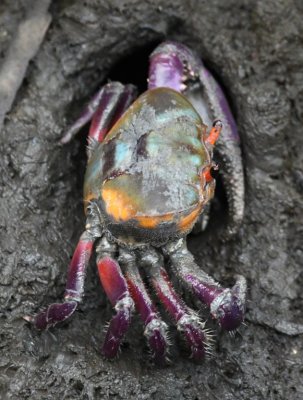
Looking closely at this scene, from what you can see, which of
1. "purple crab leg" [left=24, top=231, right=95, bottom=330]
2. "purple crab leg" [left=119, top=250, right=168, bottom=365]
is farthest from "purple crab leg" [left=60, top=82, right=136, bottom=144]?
"purple crab leg" [left=119, top=250, right=168, bottom=365]

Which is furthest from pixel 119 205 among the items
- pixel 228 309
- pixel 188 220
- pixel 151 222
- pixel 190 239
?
pixel 190 239

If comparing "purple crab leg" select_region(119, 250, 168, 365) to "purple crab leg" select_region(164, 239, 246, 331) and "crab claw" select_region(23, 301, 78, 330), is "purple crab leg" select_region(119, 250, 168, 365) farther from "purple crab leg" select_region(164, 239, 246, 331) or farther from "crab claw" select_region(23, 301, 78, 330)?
"crab claw" select_region(23, 301, 78, 330)

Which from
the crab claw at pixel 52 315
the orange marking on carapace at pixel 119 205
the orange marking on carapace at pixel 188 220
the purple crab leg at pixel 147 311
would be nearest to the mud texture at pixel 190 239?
the crab claw at pixel 52 315

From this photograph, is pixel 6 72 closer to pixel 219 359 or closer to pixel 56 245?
pixel 56 245

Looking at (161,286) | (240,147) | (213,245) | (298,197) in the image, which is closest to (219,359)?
(161,286)

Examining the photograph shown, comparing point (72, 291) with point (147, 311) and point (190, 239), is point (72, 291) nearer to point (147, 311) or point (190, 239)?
point (147, 311)
